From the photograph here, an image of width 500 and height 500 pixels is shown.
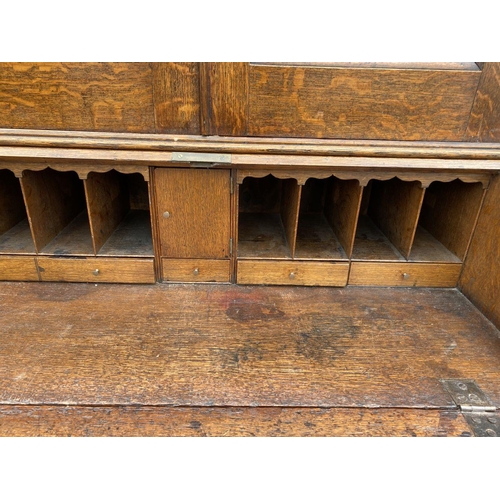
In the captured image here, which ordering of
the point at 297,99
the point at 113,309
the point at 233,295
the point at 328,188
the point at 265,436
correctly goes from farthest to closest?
the point at 328,188 < the point at 233,295 < the point at 113,309 < the point at 297,99 < the point at 265,436

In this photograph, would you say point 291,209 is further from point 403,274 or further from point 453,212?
point 453,212

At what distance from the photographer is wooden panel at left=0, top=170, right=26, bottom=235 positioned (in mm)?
1615

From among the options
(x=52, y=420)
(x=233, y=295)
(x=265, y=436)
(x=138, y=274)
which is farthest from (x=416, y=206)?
(x=52, y=420)

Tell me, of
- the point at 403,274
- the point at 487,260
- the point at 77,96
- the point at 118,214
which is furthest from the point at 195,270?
the point at 487,260

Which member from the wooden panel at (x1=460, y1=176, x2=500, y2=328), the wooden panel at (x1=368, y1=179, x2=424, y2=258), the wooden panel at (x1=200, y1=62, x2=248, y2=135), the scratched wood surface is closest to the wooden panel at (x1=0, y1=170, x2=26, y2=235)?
the scratched wood surface

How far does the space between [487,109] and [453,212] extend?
0.48m

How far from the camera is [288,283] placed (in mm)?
1604

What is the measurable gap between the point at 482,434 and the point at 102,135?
1551 millimetres

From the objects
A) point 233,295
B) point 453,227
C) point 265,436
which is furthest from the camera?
point 453,227

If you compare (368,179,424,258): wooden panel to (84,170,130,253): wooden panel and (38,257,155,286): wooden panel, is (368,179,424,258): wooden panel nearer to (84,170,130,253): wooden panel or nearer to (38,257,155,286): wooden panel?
(38,257,155,286): wooden panel

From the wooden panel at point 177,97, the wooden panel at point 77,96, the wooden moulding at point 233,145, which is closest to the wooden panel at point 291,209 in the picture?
the wooden moulding at point 233,145

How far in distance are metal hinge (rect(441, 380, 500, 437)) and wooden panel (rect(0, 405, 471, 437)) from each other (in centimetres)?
3

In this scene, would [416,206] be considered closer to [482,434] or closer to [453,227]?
[453,227]

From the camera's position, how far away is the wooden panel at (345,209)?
1.48 meters
